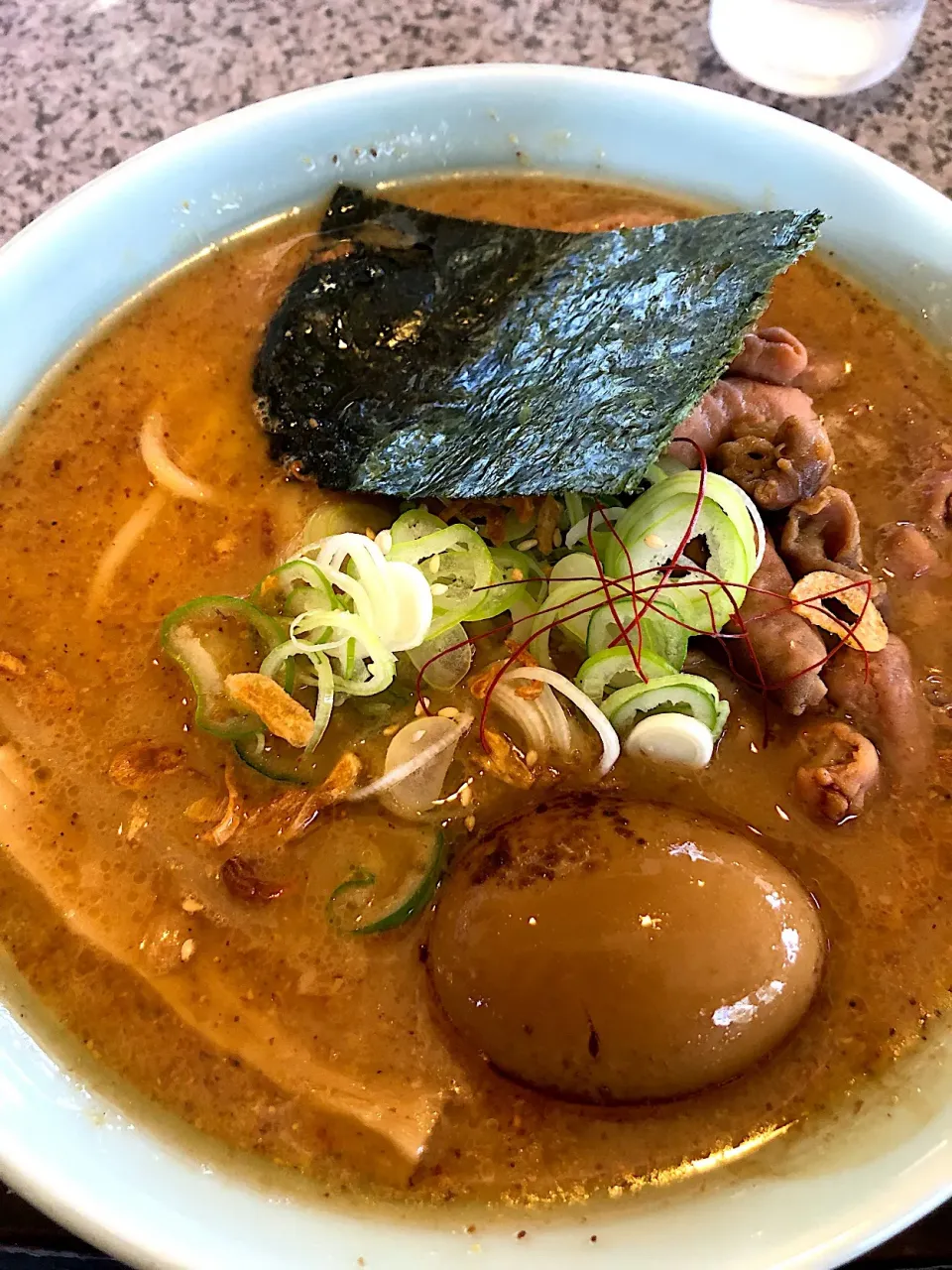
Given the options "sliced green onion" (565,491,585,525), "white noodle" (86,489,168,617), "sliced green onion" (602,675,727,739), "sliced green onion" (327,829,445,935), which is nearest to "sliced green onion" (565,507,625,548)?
"sliced green onion" (565,491,585,525)

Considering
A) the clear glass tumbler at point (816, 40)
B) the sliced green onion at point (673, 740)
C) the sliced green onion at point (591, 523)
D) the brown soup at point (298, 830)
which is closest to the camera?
the brown soup at point (298, 830)

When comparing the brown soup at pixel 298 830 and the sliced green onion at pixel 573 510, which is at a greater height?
the sliced green onion at pixel 573 510

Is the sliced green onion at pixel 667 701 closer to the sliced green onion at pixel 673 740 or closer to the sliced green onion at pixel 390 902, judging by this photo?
the sliced green onion at pixel 673 740

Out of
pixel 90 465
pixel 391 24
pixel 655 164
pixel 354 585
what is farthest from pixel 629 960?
pixel 391 24

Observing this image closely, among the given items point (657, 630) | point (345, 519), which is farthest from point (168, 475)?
point (657, 630)

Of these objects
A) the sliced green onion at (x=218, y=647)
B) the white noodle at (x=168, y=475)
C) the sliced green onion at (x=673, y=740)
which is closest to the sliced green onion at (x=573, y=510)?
the sliced green onion at (x=673, y=740)

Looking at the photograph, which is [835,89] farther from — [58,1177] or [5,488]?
[58,1177]

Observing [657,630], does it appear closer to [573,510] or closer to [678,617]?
[678,617]
